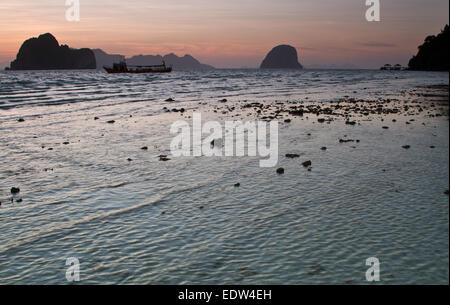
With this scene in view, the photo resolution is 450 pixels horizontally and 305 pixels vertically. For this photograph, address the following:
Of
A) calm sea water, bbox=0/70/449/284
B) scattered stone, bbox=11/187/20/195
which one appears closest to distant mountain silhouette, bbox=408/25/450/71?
calm sea water, bbox=0/70/449/284

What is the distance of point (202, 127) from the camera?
23.9m

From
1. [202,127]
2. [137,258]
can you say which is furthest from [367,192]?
[202,127]

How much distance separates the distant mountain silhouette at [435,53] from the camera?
161750mm

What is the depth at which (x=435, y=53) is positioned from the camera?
17225cm

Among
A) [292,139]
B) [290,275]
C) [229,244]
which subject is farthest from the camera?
[292,139]

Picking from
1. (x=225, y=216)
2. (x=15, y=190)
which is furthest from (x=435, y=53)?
(x=15, y=190)

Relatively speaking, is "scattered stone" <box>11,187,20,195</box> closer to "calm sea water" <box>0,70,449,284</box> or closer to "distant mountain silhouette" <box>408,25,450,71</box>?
"calm sea water" <box>0,70,449,284</box>

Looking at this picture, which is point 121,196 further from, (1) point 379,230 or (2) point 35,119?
(2) point 35,119

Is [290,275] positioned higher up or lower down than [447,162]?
lower down

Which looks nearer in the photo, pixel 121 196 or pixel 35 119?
pixel 121 196

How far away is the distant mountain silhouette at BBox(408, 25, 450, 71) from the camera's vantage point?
16175 cm

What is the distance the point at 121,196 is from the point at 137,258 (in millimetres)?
4025

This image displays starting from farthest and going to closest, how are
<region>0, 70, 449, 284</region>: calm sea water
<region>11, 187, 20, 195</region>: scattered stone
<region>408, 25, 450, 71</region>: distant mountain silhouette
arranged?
<region>408, 25, 450, 71</region>: distant mountain silhouette → <region>11, 187, 20, 195</region>: scattered stone → <region>0, 70, 449, 284</region>: calm sea water

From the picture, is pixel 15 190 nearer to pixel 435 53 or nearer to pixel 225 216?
pixel 225 216
